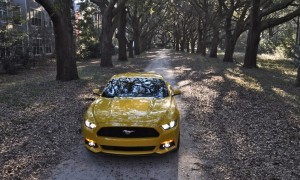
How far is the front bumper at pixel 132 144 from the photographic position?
5.69 metres

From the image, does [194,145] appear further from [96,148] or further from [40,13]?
[40,13]

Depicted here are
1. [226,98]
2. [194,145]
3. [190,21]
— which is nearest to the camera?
[194,145]

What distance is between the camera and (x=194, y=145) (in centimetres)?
704

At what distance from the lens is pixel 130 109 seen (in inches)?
249

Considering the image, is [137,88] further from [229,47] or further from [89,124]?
[229,47]

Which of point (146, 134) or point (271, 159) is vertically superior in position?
point (146, 134)

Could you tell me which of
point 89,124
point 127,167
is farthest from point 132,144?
point 89,124

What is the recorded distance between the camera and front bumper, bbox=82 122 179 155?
18.7 feet

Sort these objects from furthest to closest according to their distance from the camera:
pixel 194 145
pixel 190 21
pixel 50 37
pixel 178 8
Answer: pixel 190 21, pixel 178 8, pixel 50 37, pixel 194 145

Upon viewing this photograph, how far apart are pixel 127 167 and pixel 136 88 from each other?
7.30 ft

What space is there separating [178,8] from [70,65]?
1512 inches

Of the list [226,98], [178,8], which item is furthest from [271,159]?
[178,8]

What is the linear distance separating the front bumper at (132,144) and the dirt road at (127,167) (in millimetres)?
288

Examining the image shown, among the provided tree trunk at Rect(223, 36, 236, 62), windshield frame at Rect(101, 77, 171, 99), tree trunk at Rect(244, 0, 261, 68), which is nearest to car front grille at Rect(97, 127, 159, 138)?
windshield frame at Rect(101, 77, 171, 99)
